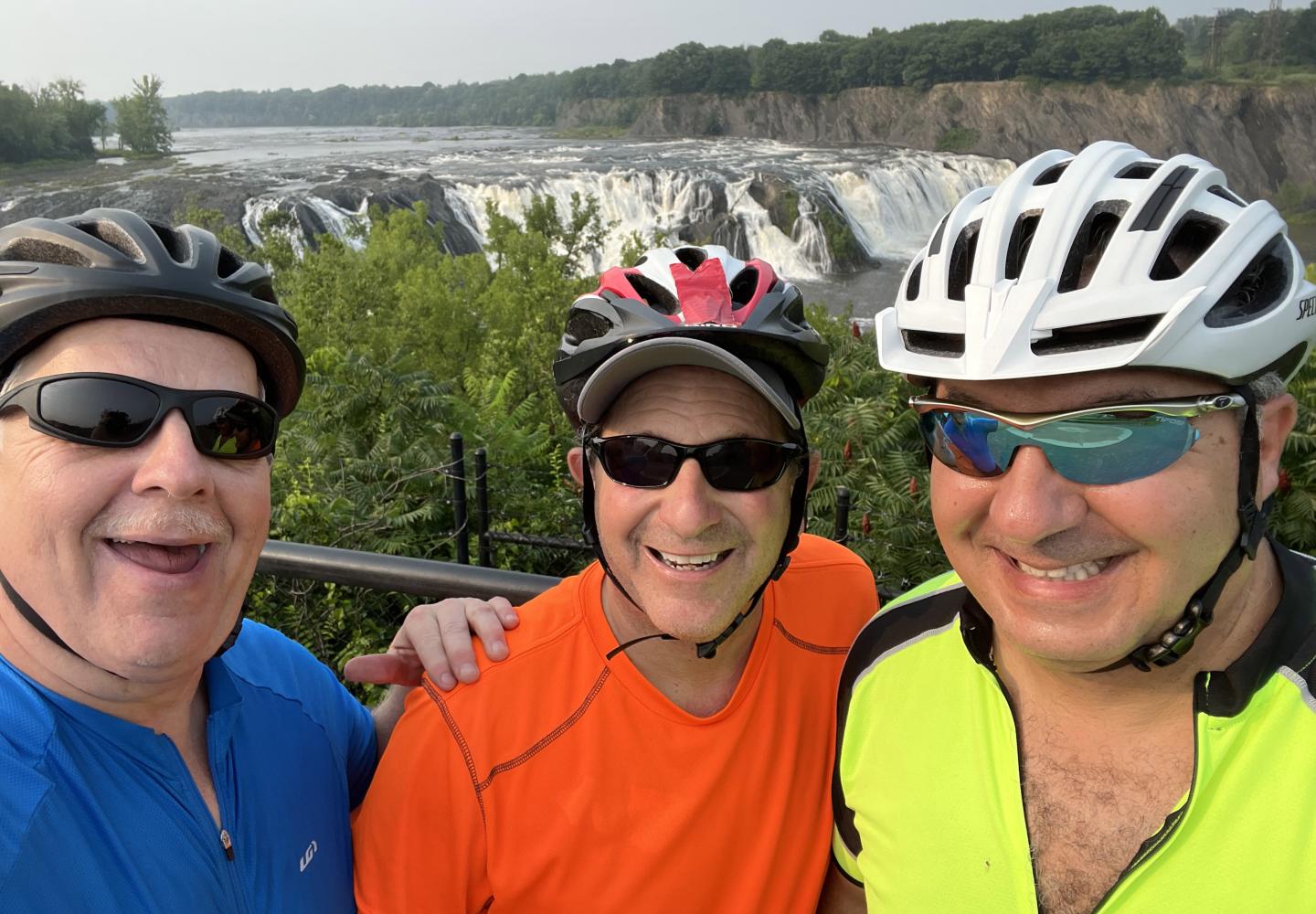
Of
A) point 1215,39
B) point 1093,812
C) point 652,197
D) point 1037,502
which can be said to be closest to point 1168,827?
point 1093,812

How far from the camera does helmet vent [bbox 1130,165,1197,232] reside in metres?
1.75

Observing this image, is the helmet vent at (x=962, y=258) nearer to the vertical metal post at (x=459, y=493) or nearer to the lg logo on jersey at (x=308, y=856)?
the lg logo on jersey at (x=308, y=856)

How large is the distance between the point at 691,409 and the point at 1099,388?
2.89 ft

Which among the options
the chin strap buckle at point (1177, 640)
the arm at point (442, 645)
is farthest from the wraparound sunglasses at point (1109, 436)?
the arm at point (442, 645)

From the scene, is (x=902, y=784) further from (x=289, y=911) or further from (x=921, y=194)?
(x=921, y=194)

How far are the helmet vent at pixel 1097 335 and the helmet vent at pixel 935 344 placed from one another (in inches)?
6.7

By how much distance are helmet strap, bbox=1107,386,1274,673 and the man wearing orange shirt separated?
0.83 metres

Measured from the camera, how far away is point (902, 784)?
1918 mm

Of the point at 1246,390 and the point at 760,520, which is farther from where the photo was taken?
the point at 760,520

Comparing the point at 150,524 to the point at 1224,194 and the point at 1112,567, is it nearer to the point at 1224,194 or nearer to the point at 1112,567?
the point at 1112,567

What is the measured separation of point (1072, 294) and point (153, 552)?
6.12 feet

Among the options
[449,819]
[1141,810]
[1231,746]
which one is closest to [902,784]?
[1141,810]

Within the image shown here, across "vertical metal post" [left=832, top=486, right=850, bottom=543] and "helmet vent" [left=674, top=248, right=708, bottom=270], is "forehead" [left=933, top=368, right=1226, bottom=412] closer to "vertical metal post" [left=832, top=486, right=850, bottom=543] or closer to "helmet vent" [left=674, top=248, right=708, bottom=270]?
"helmet vent" [left=674, top=248, right=708, bottom=270]

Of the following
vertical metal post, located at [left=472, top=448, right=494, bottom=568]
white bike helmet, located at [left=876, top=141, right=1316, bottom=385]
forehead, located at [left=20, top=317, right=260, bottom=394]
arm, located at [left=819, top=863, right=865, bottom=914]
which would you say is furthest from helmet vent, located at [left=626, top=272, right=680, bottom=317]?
vertical metal post, located at [left=472, top=448, right=494, bottom=568]
